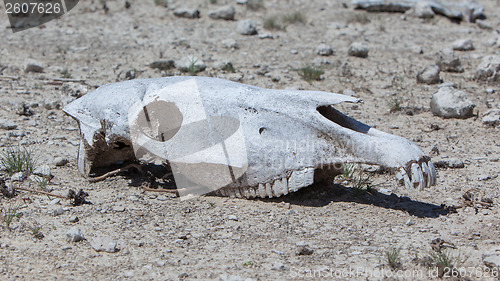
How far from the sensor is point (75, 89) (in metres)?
7.04

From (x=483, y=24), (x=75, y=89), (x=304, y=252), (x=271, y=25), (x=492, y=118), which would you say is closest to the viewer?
(x=304, y=252)

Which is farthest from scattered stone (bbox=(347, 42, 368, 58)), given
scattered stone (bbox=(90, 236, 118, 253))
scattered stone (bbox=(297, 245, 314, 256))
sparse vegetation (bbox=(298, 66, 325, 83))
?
scattered stone (bbox=(90, 236, 118, 253))

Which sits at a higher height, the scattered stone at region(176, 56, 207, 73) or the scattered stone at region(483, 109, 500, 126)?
the scattered stone at region(176, 56, 207, 73)

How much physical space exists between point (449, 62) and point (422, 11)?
2343mm

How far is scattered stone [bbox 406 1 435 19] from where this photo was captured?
1005 centimetres

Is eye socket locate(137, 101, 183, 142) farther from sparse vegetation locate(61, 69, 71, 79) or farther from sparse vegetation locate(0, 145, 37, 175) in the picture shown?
sparse vegetation locate(61, 69, 71, 79)

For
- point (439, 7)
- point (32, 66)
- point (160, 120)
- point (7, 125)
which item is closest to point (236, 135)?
point (160, 120)

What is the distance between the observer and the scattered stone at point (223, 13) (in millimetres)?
9805

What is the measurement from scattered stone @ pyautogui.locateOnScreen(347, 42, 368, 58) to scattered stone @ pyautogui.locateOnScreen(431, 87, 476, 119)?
196cm

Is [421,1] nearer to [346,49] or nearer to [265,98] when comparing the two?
[346,49]

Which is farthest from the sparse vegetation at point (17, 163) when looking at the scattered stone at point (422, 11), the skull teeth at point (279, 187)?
the scattered stone at point (422, 11)

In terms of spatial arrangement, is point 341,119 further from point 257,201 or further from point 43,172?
point 43,172

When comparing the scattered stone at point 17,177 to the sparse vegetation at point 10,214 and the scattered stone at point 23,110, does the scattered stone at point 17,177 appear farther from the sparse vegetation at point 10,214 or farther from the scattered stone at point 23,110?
the scattered stone at point 23,110

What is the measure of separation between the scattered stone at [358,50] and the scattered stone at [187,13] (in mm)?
2883
